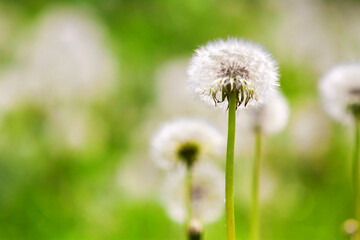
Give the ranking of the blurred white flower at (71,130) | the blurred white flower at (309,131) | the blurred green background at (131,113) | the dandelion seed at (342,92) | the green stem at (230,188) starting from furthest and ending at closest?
the blurred white flower at (309,131), the blurred white flower at (71,130), the blurred green background at (131,113), the dandelion seed at (342,92), the green stem at (230,188)

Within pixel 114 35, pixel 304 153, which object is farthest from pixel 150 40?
pixel 304 153

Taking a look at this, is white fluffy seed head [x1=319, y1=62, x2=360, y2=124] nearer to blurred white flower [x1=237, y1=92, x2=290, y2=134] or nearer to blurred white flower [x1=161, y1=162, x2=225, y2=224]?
blurred white flower [x1=237, y1=92, x2=290, y2=134]

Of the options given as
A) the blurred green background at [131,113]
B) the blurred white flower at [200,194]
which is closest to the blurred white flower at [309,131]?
the blurred green background at [131,113]

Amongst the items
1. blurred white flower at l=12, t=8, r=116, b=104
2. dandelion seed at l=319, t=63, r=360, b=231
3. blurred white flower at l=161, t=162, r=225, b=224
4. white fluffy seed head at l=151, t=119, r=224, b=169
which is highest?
blurred white flower at l=12, t=8, r=116, b=104

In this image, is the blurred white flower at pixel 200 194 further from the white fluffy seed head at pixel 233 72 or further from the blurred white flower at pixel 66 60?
the blurred white flower at pixel 66 60

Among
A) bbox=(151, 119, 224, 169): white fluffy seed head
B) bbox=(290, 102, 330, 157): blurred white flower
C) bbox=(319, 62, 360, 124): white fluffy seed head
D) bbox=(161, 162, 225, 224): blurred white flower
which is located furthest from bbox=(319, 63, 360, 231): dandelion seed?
bbox=(290, 102, 330, 157): blurred white flower

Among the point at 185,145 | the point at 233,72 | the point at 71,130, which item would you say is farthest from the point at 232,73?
the point at 71,130

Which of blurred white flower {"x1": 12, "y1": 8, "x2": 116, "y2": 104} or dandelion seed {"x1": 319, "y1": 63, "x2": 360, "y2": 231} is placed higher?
blurred white flower {"x1": 12, "y1": 8, "x2": 116, "y2": 104}
